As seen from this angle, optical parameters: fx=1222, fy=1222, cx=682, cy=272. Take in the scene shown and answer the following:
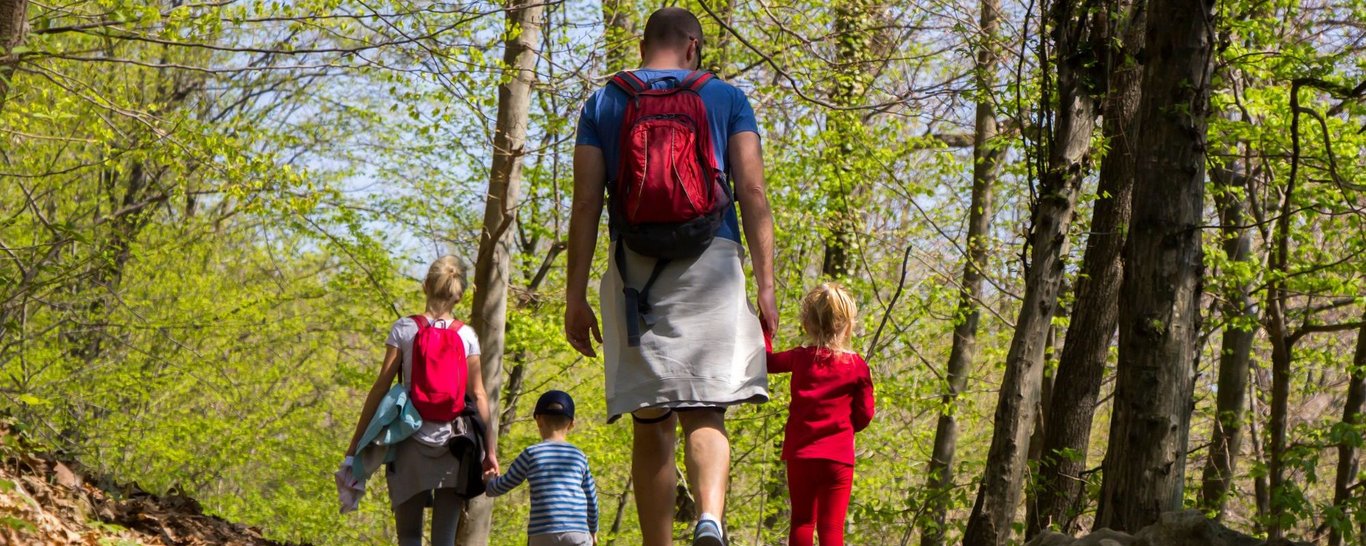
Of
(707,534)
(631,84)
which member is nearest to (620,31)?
(631,84)

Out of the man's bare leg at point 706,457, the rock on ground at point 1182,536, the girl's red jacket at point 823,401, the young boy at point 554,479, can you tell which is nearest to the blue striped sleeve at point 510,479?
the young boy at point 554,479

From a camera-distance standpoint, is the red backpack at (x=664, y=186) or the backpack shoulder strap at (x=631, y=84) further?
the backpack shoulder strap at (x=631, y=84)

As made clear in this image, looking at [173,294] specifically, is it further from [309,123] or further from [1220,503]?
[1220,503]

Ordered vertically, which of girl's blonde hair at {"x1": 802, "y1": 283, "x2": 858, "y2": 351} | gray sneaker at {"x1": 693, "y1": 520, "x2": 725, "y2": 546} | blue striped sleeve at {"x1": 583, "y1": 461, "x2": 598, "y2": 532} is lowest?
blue striped sleeve at {"x1": 583, "y1": 461, "x2": 598, "y2": 532}

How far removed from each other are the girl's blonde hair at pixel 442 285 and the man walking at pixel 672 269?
78.1 inches

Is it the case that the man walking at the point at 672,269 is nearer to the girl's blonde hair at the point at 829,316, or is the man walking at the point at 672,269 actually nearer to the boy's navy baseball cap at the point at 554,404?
the girl's blonde hair at the point at 829,316

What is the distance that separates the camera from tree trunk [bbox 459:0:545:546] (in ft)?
33.1

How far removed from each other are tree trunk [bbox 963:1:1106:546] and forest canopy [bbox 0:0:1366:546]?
2 cm

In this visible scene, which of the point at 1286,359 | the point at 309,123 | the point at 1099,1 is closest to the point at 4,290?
the point at 1099,1

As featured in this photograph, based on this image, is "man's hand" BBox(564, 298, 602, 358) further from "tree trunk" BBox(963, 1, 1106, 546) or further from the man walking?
"tree trunk" BBox(963, 1, 1106, 546)

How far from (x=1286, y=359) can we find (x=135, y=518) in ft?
36.0

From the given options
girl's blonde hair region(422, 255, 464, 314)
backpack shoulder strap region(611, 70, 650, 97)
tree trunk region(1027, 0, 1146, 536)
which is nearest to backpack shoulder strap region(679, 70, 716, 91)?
backpack shoulder strap region(611, 70, 650, 97)

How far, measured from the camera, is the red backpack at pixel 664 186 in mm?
3586

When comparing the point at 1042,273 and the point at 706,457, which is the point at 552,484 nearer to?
the point at 706,457
